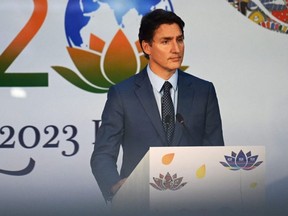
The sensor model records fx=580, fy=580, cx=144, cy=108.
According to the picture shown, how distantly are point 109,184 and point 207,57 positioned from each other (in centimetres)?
76

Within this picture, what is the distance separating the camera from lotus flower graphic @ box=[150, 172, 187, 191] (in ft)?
7.50

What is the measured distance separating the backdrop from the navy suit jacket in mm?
43

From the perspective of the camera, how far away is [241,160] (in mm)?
2361

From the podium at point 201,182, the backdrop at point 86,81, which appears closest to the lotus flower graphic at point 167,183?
the podium at point 201,182

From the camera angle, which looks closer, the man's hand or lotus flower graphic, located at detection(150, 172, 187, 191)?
lotus flower graphic, located at detection(150, 172, 187, 191)

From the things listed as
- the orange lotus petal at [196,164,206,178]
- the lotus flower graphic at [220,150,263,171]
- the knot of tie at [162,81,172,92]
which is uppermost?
the knot of tie at [162,81,172,92]

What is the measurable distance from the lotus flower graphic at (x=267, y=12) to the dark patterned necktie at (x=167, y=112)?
1.67ft

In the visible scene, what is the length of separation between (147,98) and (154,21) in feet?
1.21

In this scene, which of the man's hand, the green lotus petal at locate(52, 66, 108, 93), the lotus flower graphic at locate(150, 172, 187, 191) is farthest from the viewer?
the green lotus petal at locate(52, 66, 108, 93)

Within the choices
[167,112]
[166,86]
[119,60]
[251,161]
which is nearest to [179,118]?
[167,112]

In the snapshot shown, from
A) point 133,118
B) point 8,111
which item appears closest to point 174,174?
point 133,118

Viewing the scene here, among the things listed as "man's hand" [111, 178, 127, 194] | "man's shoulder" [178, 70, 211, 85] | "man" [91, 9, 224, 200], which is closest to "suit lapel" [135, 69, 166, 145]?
"man" [91, 9, 224, 200]

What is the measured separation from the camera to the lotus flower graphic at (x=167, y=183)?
229cm

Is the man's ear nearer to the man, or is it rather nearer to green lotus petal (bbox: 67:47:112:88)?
the man
